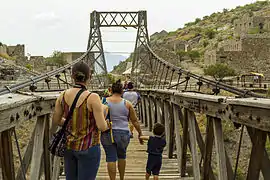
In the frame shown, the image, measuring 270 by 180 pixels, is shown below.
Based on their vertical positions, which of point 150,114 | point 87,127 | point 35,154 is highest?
point 87,127

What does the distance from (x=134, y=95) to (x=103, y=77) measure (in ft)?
49.7

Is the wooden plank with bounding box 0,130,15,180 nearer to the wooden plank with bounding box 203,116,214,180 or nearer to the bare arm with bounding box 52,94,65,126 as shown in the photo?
the bare arm with bounding box 52,94,65,126

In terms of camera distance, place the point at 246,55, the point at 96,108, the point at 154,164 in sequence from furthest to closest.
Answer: the point at 246,55, the point at 154,164, the point at 96,108

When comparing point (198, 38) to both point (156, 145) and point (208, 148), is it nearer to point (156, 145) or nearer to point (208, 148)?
point (156, 145)

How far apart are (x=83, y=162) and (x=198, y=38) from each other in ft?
229

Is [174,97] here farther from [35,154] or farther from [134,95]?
[35,154]

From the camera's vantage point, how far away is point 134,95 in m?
8.40

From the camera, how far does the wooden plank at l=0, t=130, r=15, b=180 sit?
11.2 ft

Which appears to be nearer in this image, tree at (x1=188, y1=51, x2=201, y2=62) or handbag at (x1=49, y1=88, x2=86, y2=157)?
handbag at (x1=49, y1=88, x2=86, y2=157)

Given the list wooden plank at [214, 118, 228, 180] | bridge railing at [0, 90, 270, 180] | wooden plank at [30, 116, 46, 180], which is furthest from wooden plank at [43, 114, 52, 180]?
wooden plank at [214, 118, 228, 180]

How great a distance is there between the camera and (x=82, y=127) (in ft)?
12.2

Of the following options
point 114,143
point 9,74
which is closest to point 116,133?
point 114,143

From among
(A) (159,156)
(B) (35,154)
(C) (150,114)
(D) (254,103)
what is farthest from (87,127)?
(C) (150,114)

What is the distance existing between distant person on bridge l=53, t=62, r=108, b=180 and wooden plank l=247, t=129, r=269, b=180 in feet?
3.69
